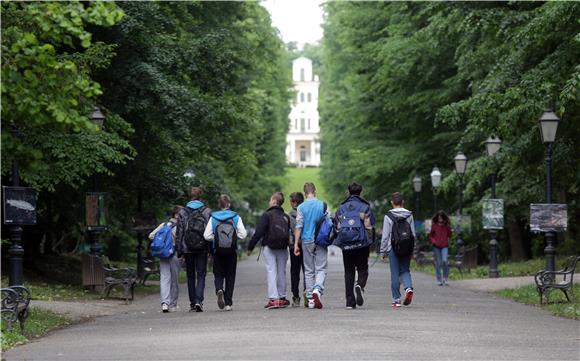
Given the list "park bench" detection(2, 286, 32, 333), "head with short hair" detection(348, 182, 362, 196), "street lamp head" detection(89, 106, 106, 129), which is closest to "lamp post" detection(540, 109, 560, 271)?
"head with short hair" detection(348, 182, 362, 196)

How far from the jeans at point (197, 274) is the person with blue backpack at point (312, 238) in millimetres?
1465

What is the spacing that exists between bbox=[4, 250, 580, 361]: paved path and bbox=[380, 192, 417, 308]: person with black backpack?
368 millimetres

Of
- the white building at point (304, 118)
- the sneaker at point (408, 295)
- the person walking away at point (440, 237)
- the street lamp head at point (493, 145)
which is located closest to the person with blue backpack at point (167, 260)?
the sneaker at point (408, 295)

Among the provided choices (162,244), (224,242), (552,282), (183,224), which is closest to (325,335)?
(224,242)

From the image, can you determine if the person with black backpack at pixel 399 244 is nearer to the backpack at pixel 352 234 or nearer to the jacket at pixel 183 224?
the backpack at pixel 352 234

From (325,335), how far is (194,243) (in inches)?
227

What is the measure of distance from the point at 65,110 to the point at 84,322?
233 inches

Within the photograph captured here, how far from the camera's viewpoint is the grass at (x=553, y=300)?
17.7 m

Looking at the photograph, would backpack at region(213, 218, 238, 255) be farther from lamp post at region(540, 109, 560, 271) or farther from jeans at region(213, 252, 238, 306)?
lamp post at region(540, 109, 560, 271)

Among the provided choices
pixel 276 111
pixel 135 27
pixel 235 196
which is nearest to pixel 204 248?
pixel 135 27

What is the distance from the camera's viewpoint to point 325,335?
515 inches

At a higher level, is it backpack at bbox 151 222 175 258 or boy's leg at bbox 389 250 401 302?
backpack at bbox 151 222 175 258

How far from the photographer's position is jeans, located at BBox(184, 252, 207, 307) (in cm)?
1859

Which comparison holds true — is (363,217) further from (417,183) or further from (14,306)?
(417,183)
